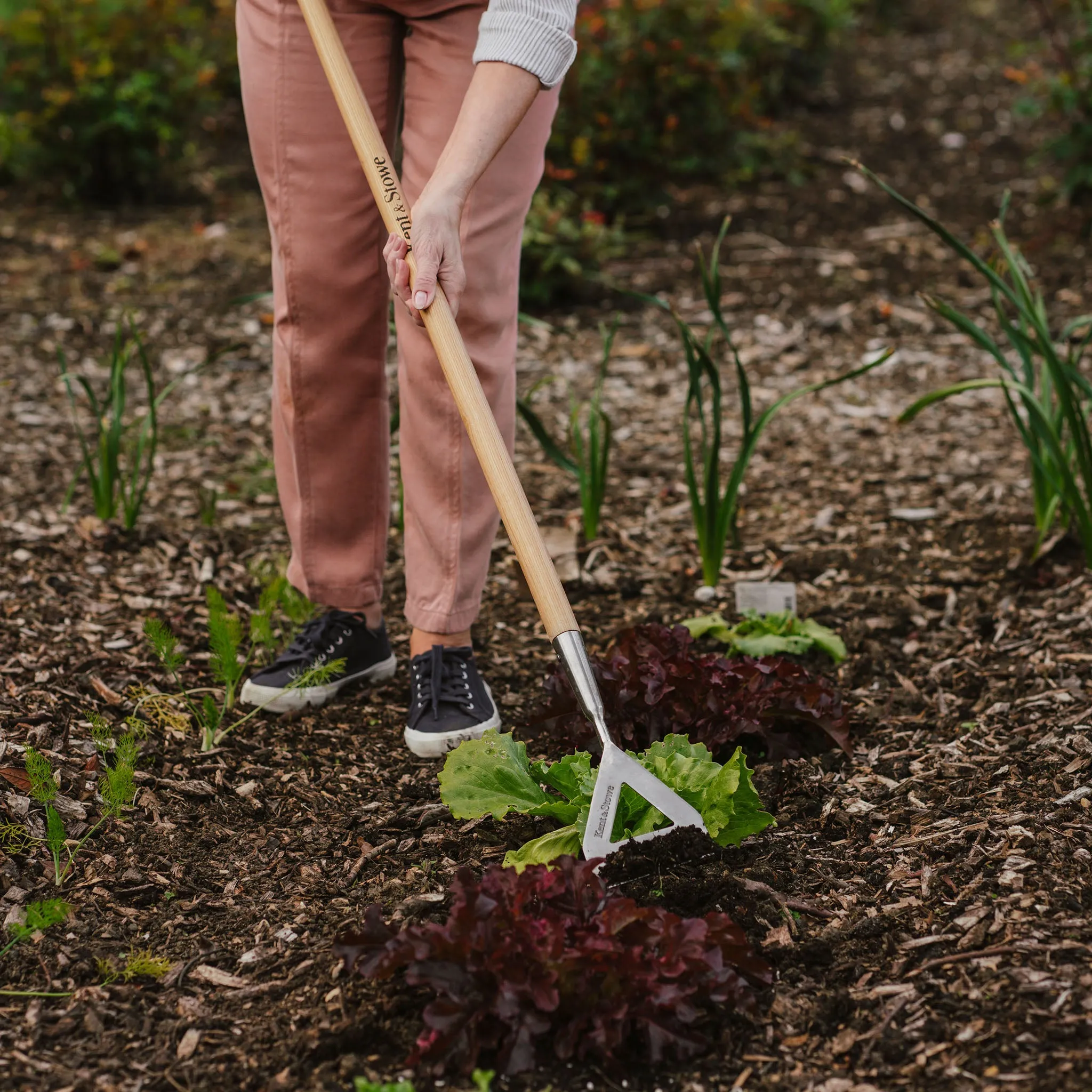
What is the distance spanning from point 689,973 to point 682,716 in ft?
2.24

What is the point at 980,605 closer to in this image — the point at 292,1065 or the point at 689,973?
the point at 689,973

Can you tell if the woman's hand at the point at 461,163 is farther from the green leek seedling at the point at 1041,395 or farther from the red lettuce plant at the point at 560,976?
the red lettuce plant at the point at 560,976

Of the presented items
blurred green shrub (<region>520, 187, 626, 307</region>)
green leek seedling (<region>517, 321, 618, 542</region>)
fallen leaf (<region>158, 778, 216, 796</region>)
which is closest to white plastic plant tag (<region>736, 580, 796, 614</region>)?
green leek seedling (<region>517, 321, 618, 542</region>)

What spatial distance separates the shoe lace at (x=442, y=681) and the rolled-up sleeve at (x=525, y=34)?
106cm

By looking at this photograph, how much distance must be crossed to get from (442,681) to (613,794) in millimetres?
639

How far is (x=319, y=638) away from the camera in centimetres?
253

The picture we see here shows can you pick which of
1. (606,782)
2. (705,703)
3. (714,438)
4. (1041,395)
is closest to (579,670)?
(606,782)

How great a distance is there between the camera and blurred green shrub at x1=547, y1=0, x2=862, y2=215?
17.3 ft

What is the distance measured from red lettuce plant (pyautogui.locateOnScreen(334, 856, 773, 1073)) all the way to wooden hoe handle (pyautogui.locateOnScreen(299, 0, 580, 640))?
449mm

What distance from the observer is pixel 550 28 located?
6.40ft

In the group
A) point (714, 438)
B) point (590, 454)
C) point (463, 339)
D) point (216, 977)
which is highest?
point (463, 339)

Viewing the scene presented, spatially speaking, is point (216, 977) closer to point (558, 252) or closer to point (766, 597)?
point (766, 597)

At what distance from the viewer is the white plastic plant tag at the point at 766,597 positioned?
9.43 ft

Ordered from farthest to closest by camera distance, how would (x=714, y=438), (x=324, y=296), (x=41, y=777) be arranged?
(x=714, y=438)
(x=324, y=296)
(x=41, y=777)
